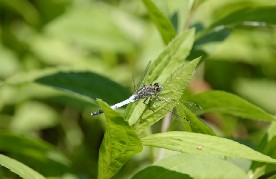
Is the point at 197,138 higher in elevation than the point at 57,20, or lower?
lower

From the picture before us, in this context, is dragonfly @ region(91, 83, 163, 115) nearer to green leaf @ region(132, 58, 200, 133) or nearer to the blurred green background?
green leaf @ region(132, 58, 200, 133)

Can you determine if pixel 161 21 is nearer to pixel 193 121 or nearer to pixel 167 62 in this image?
pixel 167 62

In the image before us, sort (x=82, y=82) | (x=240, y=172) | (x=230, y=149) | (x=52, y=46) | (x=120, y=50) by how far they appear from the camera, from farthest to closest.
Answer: (x=52, y=46) → (x=120, y=50) → (x=82, y=82) → (x=240, y=172) → (x=230, y=149)

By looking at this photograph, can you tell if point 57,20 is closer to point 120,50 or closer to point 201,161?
point 120,50

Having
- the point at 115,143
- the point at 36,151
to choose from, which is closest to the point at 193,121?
the point at 115,143

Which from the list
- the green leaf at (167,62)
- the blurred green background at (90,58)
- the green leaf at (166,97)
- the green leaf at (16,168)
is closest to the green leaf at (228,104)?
the green leaf at (167,62)

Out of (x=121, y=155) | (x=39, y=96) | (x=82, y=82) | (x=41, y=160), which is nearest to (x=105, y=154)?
(x=121, y=155)
